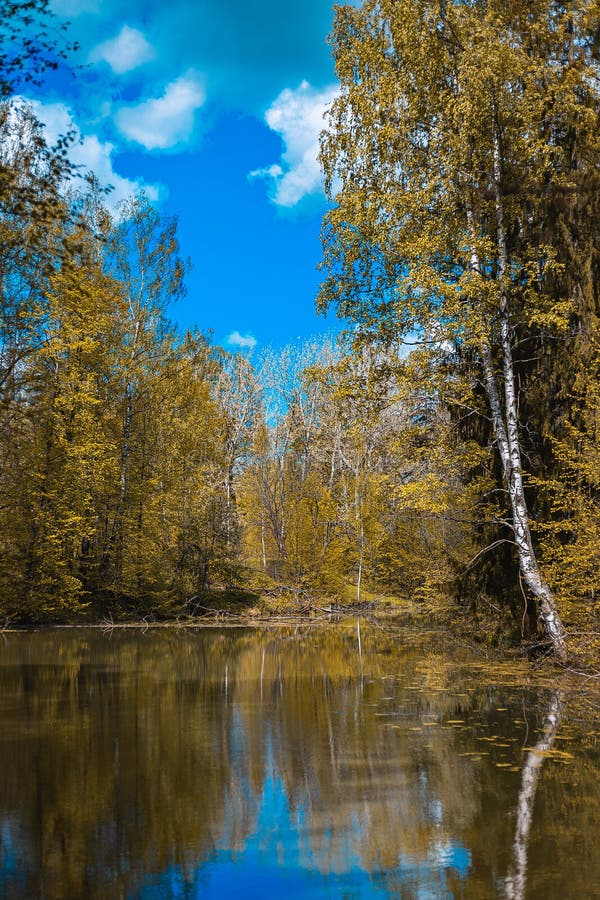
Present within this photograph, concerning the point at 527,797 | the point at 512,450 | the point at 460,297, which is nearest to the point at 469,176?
the point at 460,297

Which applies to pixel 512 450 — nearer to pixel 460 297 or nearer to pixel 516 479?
pixel 516 479

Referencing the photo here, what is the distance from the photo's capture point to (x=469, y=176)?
1284 cm

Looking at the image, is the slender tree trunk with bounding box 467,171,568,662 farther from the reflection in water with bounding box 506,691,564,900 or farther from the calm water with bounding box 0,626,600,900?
the reflection in water with bounding box 506,691,564,900

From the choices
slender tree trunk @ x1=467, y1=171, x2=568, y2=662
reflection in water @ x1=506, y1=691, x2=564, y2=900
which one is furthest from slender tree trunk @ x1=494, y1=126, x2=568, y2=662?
reflection in water @ x1=506, y1=691, x2=564, y2=900

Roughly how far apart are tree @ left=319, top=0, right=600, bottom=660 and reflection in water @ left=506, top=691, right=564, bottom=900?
3.80 meters

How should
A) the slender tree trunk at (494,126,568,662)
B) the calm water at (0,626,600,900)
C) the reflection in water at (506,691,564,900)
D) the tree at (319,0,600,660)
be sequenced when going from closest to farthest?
1. the reflection in water at (506,691,564,900)
2. the calm water at (0,626,600,900)
3. the slender tree trunk at (494,126,568,662)
4. the tree at (319,0,600,660)

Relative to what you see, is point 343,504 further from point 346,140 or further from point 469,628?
point 346,140

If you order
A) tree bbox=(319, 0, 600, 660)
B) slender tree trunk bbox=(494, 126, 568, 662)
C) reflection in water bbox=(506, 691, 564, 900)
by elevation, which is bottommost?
reflection in water bbox=(506, 691, 564, 900)

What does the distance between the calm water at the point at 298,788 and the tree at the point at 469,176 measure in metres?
4.39

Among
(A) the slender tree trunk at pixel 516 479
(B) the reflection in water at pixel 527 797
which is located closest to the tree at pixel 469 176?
(A) the slender tree trunk at pixel 516 479

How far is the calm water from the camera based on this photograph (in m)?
3.85

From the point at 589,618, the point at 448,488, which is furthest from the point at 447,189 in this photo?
the point at 589,618

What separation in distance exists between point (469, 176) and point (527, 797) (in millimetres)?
10916

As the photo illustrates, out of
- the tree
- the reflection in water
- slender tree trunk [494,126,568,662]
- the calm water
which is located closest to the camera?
the reflection in water
